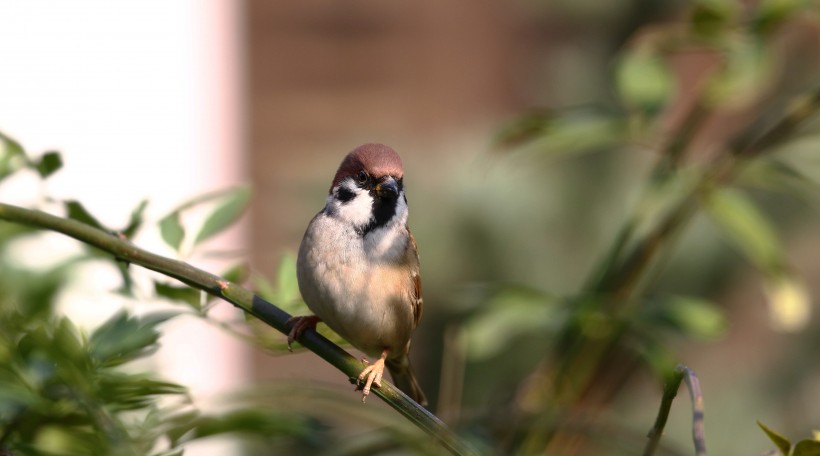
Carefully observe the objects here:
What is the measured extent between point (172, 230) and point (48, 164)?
0.11 metres

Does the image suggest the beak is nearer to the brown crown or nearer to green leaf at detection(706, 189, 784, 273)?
the brown crown

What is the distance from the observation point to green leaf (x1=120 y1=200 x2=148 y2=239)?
33.2 inches

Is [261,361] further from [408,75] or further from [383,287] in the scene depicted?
[383,287]

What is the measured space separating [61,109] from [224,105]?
68 cm

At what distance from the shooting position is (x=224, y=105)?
353cm

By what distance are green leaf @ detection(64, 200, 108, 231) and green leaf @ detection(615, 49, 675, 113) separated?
26.2 inches

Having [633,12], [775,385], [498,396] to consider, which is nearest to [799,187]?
[498,396]

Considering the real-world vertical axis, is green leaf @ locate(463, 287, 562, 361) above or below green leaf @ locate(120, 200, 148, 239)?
below

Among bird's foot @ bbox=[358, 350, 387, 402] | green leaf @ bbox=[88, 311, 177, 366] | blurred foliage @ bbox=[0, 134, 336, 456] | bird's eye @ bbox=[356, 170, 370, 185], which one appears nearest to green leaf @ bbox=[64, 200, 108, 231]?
blurred foliage @ bbox=[0, 134, 336, 456]

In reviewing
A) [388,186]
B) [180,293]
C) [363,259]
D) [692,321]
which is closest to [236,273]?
[180,293]

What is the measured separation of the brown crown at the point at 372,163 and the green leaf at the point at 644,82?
29 centimetres

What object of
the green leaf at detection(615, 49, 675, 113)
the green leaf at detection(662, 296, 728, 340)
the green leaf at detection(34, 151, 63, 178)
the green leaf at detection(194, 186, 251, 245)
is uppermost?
the green leaf at detection(615, 49, 675, 113)

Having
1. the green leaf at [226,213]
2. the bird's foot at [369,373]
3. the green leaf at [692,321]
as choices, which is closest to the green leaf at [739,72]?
the green leaf at [692,321]

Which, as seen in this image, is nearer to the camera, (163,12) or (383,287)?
(383,287)
